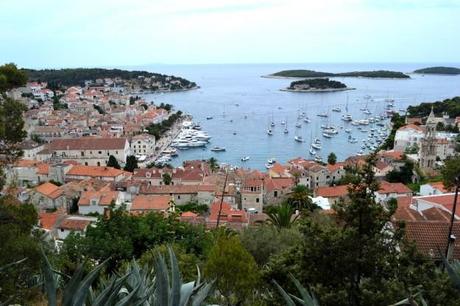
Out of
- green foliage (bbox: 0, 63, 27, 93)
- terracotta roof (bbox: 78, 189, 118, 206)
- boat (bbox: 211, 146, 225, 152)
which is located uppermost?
green foliage (bbox: 0, 63, 27, 93)

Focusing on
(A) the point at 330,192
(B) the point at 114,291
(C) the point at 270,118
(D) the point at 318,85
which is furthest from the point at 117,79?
(B) the point at 114,291

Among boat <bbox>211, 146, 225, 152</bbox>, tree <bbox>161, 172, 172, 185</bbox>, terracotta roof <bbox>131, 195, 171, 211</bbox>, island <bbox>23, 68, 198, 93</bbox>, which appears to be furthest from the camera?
island <bbox>23, 68, 198, 93</bbox>

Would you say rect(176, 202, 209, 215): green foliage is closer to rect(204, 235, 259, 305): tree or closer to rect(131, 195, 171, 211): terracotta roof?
rect(131, 195, 171, 211): terracotta roof

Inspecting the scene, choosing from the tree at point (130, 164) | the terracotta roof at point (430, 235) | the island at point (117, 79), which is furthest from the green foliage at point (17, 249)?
the island at point (117, 79)

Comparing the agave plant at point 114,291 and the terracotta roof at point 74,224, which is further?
the terracotta roof at point 74,224

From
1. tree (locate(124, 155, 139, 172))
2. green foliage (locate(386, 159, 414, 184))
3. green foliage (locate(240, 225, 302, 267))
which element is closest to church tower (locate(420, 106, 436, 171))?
green foliage (locate(386, 159, 414, 184))

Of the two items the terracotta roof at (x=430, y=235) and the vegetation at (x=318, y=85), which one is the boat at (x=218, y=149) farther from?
the vegetation at (x=318, y=85)
